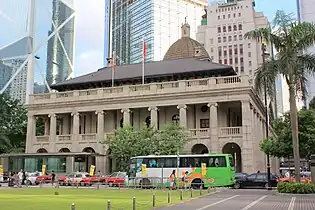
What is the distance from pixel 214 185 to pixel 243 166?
29.5ft

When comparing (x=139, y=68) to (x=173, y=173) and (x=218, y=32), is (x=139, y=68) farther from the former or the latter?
(x=218, y=32)

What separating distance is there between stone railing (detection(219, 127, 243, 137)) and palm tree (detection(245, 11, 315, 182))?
18.2 m

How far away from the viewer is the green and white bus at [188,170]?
36.5 metres

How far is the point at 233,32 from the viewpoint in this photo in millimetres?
132500

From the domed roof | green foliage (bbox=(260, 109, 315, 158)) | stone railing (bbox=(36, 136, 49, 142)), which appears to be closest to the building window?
green foliage (bbox=(260, 109, 315, 158))

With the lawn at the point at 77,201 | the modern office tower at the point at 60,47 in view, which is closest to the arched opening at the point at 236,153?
the lawn at the point at 77,201

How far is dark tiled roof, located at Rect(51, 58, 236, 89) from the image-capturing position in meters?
51.7

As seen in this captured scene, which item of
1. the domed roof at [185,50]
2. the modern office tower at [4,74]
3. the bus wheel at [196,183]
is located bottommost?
the bus wheel at [196,183]

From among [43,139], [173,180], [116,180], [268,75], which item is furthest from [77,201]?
[43,139]

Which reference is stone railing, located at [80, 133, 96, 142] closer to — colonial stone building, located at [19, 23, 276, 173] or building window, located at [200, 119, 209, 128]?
colonial stone building, located at [19, 23, 276, 173]

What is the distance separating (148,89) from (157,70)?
19.1 ft

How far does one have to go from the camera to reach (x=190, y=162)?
125 ft

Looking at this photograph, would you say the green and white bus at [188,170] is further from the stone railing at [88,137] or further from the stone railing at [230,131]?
the stone railing at [88,137]

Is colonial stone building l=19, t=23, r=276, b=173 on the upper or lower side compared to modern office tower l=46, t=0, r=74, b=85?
lower
